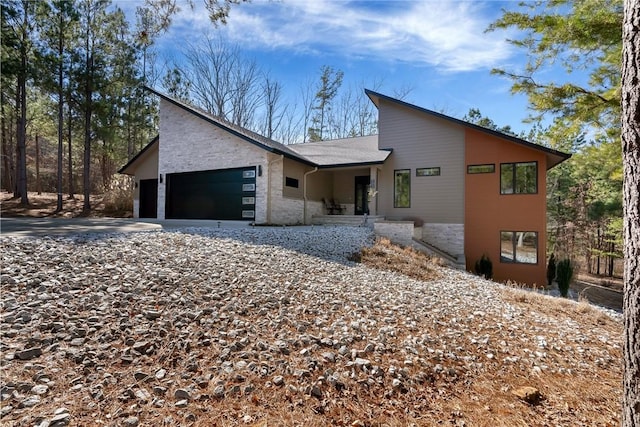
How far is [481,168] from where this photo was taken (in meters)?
12.2

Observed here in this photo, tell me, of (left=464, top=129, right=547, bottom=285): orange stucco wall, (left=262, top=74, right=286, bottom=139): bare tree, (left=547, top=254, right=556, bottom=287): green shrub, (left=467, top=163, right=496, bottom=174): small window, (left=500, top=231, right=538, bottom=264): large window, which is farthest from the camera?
(left=262, top=74, right=286, bottom=139): bare tree

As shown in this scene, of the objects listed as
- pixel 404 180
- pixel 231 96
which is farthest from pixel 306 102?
pixel 404 180

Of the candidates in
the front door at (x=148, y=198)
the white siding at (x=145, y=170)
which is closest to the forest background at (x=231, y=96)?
the white siding at (x=145, y=170)

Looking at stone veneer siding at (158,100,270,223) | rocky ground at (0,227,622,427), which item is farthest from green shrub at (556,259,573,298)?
stone veneer siding at (158,100,270,223)

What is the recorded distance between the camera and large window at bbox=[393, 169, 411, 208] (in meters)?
13.6

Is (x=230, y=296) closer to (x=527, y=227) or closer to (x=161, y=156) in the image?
(x=527, y=227)

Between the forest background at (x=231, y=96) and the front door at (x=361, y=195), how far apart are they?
27.1 ft

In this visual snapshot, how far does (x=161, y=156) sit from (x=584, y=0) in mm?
14903

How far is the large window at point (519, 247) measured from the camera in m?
11.5

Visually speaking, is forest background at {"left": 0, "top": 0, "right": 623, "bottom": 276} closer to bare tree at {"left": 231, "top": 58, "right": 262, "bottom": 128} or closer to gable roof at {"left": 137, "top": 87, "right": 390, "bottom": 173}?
bare tree at {"left": 231, "top": 58, "right": 262, "bottom": 128}

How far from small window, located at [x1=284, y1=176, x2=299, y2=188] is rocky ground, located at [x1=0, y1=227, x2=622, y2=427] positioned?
8040mm

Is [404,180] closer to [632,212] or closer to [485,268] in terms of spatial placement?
[485,268]

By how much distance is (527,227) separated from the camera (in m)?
11.5

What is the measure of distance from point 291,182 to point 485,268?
8355 millimetres
